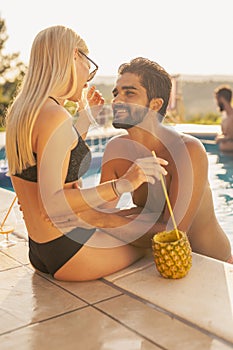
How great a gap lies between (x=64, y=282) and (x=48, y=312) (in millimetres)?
304

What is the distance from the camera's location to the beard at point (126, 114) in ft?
8.11

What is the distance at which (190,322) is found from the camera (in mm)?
1749

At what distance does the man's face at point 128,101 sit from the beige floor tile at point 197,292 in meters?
0.85

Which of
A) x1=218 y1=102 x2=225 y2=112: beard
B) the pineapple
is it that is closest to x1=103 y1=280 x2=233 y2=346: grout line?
the pineapple

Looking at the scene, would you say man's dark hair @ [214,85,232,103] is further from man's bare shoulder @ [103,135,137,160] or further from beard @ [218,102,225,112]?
man's bare shoulder @ [103,135,137,160]

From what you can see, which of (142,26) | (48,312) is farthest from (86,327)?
(142,26)

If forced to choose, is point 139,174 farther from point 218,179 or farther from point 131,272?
point 218,179

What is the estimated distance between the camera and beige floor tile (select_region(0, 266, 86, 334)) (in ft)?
6.05

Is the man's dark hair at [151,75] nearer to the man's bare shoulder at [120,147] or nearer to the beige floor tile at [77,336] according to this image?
the man's bare shoulder at [120,147]

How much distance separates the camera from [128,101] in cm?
248

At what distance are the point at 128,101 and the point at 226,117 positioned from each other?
557 centimetres

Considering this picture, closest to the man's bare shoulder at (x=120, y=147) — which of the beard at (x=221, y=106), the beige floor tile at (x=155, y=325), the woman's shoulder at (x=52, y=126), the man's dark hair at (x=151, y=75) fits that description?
the man's dark hair at (x=151, y=75)

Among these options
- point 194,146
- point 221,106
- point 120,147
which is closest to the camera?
point 194,146

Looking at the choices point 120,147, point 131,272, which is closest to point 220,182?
point 120,147
